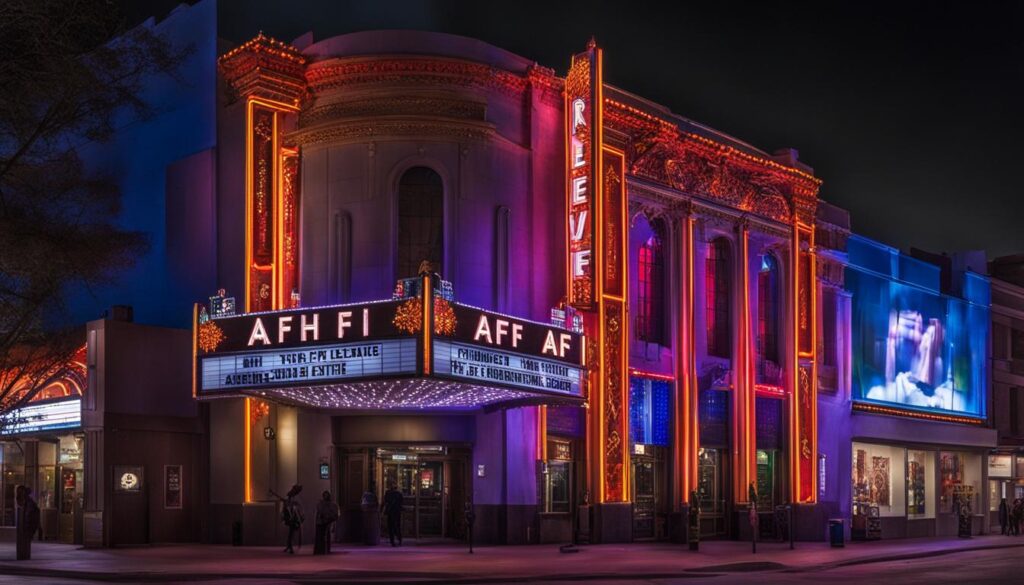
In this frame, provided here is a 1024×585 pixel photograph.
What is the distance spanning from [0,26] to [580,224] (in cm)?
2050

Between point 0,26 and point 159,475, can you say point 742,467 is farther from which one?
point 0,26

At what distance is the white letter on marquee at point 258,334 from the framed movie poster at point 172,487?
20.5ft

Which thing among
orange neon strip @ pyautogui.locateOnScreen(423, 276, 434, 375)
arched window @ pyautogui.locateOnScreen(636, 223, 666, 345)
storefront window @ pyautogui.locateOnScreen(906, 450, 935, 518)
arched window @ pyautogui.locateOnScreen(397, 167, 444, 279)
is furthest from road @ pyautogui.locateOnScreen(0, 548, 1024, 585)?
storefront window @ pyautogui.locateOnScreen(906, 450, 935, 518)

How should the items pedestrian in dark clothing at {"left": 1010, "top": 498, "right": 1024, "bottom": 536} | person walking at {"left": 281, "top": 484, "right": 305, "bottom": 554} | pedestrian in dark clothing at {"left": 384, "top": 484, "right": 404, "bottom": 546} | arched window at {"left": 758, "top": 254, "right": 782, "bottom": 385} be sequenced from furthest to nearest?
pedestrian in dark clothing at {"left": 1010, "top": 498, "right": 1024, "bottom": 536}, arched window at {"left": 758, "top": 254, "right": 782, "bottom": 385}, pedestrian in dark clothing at {"left": 384, "top": 484, "right": 404, "bottom": 546}, person walking at {"left": 281, "top": 484, "right": 305, "bottom": 554}

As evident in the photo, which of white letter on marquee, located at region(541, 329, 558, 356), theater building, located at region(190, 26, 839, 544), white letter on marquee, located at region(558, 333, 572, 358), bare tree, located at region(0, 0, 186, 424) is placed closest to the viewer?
bare tree, located at region(0, 0, 186, 424)

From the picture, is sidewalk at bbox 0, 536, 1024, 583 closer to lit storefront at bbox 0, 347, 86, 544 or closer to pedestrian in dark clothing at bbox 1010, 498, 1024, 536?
lit storefront at bbox 0, 347, 86, 544

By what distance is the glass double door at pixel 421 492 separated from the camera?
116ft

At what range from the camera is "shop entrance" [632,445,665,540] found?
38.8 m

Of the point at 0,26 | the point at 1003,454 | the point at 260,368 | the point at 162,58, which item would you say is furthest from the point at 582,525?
the point at 1003,454

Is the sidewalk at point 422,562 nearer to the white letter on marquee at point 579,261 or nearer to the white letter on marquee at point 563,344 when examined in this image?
the white letter on marquee at point 563,344

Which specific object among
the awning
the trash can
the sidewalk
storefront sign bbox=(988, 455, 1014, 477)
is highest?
the awning

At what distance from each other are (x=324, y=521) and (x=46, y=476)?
12363 mm

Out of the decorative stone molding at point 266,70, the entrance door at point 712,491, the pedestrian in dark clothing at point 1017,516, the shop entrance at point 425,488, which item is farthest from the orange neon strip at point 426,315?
the pedestrian in dark clothing at point 1017,516

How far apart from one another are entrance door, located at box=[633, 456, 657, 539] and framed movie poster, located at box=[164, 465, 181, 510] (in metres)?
13.4
